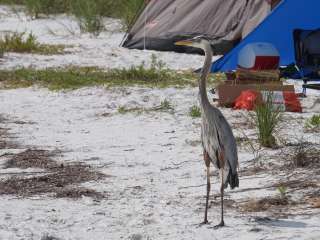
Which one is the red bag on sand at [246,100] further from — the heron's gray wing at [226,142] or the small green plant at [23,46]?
the small green plant at [23,46]

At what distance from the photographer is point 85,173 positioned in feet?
19.7

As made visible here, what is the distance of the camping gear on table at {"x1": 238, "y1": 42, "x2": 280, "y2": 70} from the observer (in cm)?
926

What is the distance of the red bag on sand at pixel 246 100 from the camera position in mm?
8125

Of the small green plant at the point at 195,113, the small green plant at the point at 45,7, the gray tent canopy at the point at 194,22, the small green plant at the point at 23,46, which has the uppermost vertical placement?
the small green plant at the point at 45,7

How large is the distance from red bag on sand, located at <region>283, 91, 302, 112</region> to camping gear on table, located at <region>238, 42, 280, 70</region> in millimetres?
933

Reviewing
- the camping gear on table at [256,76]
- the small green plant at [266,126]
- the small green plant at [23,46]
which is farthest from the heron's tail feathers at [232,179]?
the small green plant at [23,46]

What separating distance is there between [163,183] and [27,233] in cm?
135

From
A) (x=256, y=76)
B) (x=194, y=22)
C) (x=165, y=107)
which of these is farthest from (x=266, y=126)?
(x=194, y=22)

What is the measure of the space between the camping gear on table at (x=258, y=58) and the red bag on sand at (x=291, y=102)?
93cm

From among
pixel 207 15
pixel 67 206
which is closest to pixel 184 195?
pixel 67 206

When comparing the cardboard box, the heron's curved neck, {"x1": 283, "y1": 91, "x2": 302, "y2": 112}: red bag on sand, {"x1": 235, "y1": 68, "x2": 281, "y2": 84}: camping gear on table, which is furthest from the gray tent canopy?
the heron's curved neck

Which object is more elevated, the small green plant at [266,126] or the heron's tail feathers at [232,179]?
the small green plant at [266,126]

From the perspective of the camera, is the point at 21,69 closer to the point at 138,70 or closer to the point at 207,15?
the point at 138,70

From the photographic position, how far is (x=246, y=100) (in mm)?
8188
